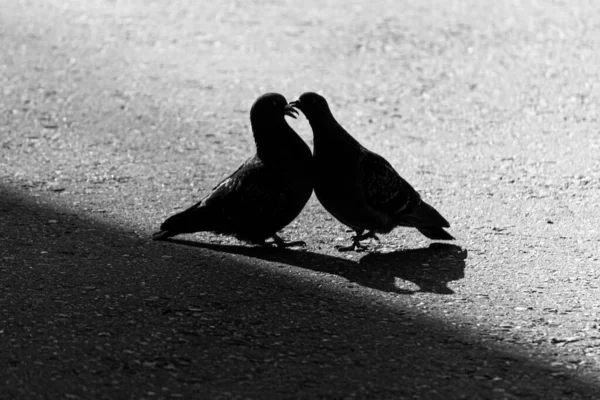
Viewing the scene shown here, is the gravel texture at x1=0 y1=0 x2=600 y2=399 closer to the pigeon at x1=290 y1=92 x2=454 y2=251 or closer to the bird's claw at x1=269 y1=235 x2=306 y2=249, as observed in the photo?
the bird's claw at x1=269 y1=235 x2=306 y2=249

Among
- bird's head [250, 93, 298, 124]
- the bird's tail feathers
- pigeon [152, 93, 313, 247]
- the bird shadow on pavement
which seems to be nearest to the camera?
the bird shadow on pavement

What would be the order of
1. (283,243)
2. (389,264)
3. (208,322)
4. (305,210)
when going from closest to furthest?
1. (208,322)
2. (389,264)
3. (283,243)
4. (305,210)

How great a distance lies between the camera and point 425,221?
5.76 meters

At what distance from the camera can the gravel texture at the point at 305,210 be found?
14.0ft

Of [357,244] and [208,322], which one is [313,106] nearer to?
[357,244]

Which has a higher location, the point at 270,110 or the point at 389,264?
the point at 270,110

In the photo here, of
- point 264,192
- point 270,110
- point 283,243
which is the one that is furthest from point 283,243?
point 270,110

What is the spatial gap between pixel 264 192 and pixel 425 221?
92 cm

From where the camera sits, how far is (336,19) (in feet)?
38.0

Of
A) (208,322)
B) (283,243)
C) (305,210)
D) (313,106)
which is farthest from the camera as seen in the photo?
(305,210)

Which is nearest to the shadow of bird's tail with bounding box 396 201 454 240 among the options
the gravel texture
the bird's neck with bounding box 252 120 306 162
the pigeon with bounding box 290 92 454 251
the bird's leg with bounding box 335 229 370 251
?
the pigeon with bounding box 290 92 454 251

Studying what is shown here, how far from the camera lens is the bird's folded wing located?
5.65 meters

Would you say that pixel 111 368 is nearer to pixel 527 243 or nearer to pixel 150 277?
pixel 150 277

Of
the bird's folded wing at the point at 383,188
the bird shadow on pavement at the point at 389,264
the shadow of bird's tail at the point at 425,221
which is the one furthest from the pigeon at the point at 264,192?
the shadow of bird's tail at the point at 425,221
